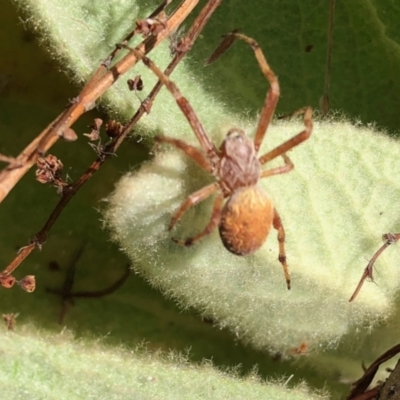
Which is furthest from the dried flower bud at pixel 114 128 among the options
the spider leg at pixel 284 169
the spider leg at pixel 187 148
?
the spider leg at pixel 284 169

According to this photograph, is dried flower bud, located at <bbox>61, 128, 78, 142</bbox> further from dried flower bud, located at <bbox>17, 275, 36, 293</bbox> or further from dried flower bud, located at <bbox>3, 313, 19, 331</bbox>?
dried flower bud, located at <bbox>3, 313, 19, 331</bbox>

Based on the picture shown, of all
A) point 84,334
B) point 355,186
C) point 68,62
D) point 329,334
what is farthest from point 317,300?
point 68,62

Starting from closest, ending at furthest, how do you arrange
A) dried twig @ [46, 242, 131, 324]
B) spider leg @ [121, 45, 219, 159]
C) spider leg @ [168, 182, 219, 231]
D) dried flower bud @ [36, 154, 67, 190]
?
spider leg @ [168, 182, 219, 231] → spider leg @ [121, 45, 219, 159] → dried flower bud @ [36, 154, 67, 190] → dried twig @ [46, 242, 131, 324]

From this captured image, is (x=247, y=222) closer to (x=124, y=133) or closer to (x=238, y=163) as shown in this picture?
(x=238, y=163)

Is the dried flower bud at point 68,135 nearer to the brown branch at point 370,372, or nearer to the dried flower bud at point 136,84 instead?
the dried flower bud at point 136,84

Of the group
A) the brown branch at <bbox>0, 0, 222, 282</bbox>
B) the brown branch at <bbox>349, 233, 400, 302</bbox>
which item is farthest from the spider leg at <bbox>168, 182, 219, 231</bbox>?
the brown branch at <bbox>349, 233, 400, 302</bbox>

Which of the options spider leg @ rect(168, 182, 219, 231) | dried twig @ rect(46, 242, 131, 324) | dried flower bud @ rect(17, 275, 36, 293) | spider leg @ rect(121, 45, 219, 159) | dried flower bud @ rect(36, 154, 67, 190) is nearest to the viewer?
spider leg @ rect(168, 182, 219, 231)

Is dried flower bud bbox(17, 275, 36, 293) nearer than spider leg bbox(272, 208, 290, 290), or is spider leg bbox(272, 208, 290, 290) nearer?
spider leg bbox(272, 208, 290, 290)

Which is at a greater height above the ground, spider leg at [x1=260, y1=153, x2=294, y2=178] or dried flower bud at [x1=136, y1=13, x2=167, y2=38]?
dried flower bud at [x1=136, y1=13, x2=167, y2=38]
